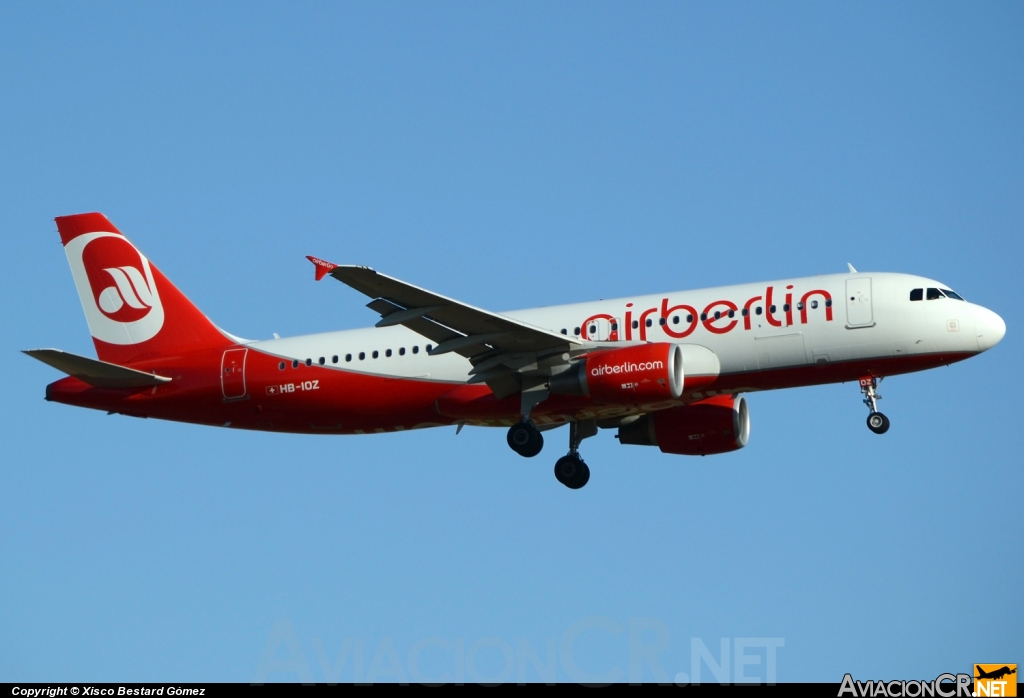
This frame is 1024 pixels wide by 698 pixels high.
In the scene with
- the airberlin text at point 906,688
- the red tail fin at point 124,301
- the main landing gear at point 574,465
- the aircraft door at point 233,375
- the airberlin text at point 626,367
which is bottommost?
the airberlin text at point 906,688

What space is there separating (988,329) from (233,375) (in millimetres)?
21502

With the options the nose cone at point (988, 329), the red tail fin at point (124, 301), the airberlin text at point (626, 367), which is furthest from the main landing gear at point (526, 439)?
the nose cone at point (988, 329)

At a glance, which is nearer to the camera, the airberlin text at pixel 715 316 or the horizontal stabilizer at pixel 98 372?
the airberlin text at pixel 715 316

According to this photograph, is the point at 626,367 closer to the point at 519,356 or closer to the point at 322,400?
the point at 519,356

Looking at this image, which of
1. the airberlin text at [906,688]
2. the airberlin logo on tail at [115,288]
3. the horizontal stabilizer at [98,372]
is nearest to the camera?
the airberlin text at [906,688]

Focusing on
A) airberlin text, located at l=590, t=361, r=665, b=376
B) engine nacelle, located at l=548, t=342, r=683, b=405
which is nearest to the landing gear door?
engine nacelle, located at l=548, t=342, r=683, b=405

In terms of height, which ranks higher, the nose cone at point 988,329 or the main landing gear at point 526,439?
the nose cone at point 988,329

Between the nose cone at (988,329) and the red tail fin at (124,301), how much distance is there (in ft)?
71.9

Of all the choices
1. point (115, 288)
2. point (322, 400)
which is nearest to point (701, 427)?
point (322, 400)

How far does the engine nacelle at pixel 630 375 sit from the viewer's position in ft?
124

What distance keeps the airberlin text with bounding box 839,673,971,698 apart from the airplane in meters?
11.9

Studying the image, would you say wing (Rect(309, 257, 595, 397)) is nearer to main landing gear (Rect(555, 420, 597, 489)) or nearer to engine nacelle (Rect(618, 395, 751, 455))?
main landing gear (Rect(555, 420, 597, 489))

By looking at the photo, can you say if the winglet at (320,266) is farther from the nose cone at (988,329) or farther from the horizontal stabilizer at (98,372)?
the nose cone at (988,329)

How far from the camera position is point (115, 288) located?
45281 millimetres
